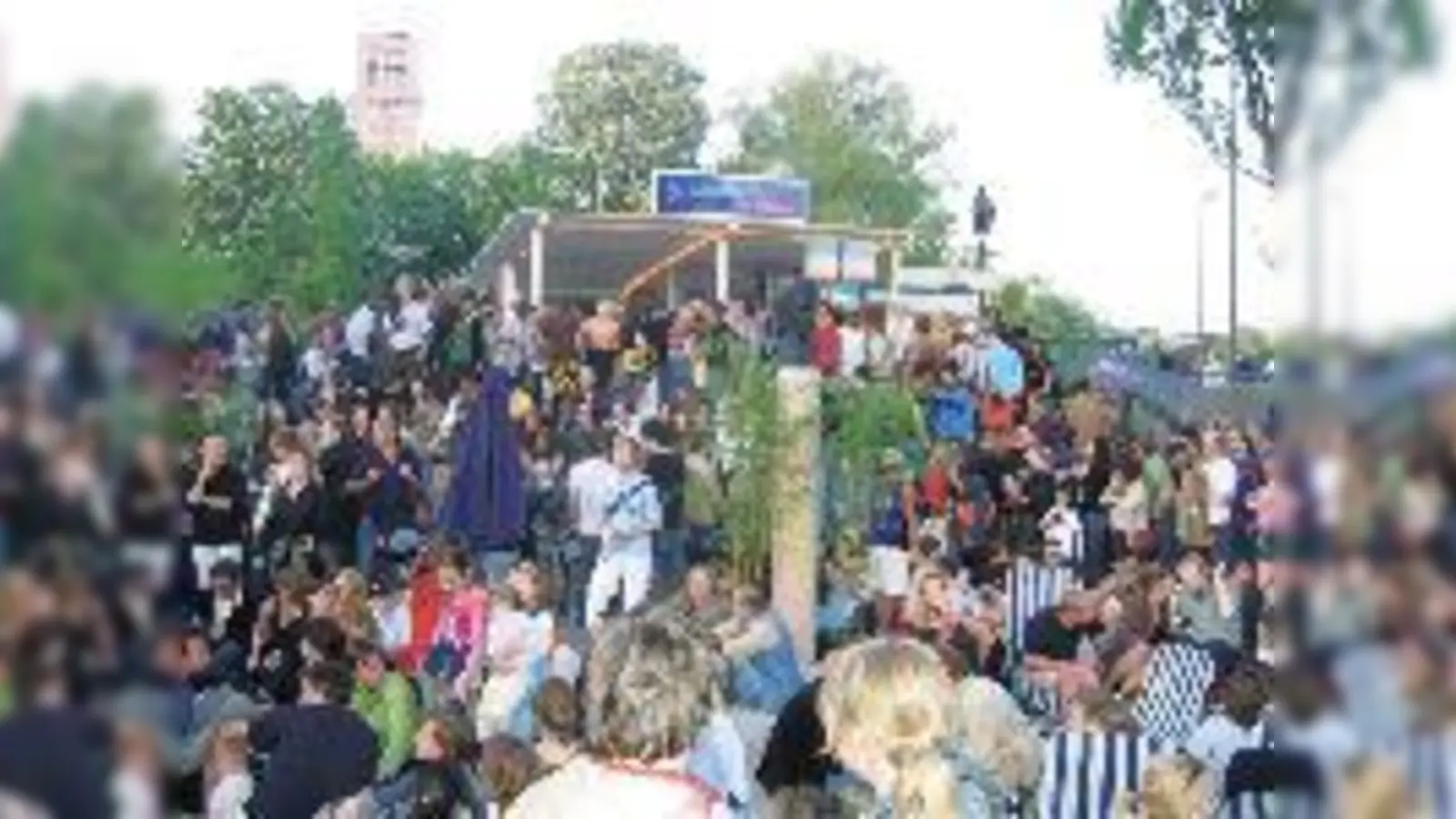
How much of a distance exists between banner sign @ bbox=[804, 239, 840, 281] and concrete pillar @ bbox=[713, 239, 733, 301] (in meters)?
0.50

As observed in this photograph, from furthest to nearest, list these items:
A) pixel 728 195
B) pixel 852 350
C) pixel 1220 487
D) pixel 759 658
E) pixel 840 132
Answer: pixel 852 350, pixel 1220 487, pixel 759 658, pixel 728 195, pixel 840 132

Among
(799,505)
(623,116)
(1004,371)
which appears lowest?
(799,505)

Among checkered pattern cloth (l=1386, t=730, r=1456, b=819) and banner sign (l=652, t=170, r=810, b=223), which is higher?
banner sign (l=652, t=170, r=810, b=223)

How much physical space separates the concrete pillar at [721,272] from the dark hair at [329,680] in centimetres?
733

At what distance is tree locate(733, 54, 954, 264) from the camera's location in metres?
3.38

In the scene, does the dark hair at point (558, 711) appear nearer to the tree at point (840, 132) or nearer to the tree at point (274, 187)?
the tree at point (840, 132)

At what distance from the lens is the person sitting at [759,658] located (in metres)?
8.83

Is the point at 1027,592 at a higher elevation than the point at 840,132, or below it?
below

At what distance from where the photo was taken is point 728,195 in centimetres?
657

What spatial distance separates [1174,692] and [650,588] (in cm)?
447

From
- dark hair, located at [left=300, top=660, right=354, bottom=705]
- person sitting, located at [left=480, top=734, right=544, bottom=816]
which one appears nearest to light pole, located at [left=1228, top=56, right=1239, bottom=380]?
person sitting, located at [left=480, top=734, right=544, bottom=816]

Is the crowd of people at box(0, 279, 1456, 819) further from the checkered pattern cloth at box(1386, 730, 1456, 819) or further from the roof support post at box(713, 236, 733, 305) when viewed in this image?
the roof support post at box(713, 236, 733, 305)

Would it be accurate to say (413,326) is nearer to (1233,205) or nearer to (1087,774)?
(1087,774)

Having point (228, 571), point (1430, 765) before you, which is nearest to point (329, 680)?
point (228, 571)
